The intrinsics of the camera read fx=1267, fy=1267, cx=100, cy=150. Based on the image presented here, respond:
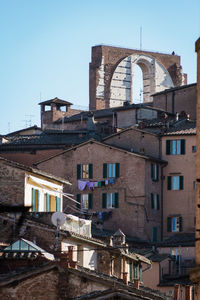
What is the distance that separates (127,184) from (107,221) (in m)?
3.23

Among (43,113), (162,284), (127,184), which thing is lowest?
(162,284)

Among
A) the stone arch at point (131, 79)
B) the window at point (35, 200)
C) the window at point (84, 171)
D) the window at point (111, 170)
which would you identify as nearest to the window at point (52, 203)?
the window at point (35, 200)

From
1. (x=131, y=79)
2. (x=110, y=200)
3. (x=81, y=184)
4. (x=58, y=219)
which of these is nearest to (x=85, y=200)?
(x=81, y=184)

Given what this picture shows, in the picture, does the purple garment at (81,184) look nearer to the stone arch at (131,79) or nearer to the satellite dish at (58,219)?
the satellite dish at (58,219)

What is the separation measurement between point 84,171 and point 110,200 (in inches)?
115

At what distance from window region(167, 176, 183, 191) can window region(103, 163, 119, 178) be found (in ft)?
14.1

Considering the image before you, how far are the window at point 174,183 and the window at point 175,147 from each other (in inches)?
70.7

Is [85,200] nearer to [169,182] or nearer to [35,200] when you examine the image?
[169,182]

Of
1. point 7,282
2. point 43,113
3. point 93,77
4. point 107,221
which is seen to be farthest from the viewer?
point 93,77

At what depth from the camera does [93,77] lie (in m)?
142

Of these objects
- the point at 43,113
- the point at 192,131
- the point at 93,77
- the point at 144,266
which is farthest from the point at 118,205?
the point at 93,77

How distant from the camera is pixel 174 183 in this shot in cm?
9069

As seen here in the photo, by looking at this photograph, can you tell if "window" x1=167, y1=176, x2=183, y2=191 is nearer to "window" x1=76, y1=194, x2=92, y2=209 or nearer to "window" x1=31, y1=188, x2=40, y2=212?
"window" x1=76, y1=194, x2=92, y2=209

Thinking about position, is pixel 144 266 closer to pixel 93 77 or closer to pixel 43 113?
pixel 43 113
